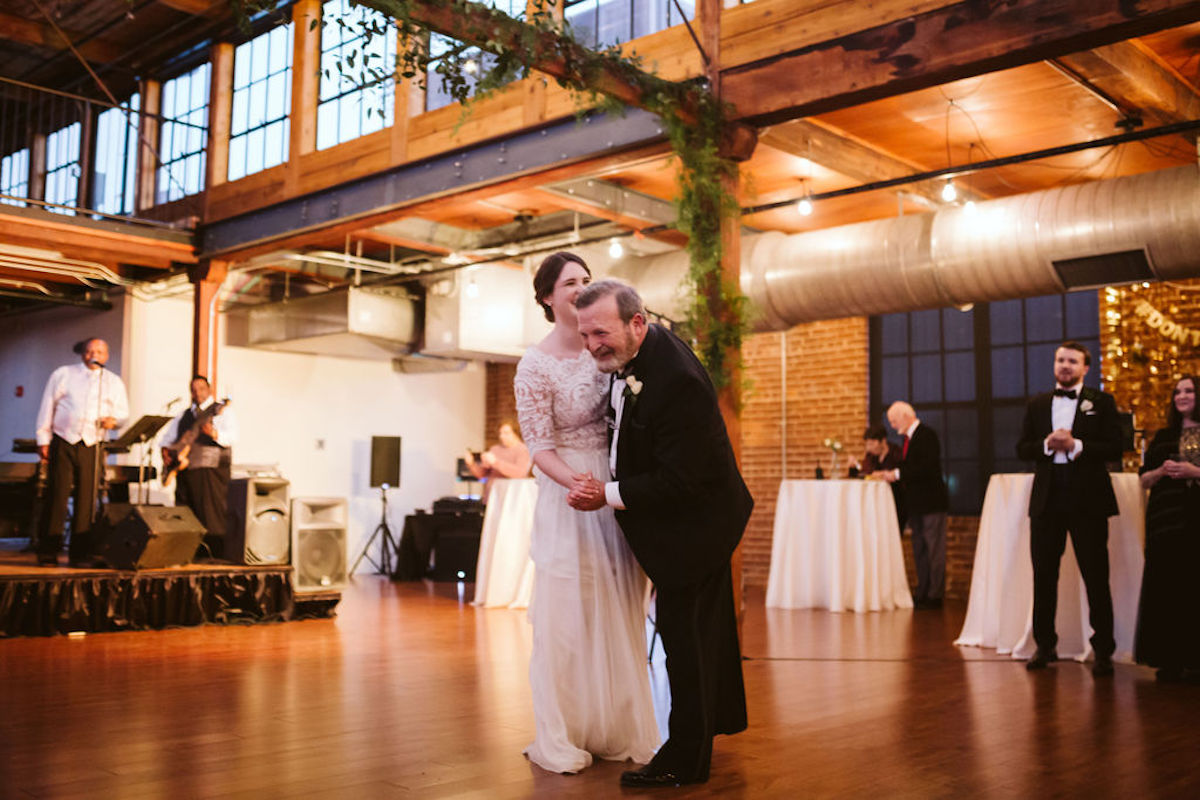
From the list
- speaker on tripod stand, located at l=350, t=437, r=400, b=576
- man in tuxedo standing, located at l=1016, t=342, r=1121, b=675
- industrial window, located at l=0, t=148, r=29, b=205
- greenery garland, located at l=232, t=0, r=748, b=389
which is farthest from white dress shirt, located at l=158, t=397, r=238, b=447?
industrial window, located at l=0, t=148, r=29, b=205

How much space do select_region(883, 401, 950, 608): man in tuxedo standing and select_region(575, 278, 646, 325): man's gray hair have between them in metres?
6.45

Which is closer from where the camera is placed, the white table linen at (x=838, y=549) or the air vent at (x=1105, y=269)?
the air vent at (x=1105, y=269)

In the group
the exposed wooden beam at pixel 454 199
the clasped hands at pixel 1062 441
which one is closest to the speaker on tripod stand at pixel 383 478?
the exposed wooden beam at pixel 454 199

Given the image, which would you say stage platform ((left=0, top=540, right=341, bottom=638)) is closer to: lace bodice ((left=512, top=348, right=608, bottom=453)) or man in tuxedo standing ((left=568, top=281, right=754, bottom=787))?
lace bodice ((left=512, top=348, right=608, bottom=453))

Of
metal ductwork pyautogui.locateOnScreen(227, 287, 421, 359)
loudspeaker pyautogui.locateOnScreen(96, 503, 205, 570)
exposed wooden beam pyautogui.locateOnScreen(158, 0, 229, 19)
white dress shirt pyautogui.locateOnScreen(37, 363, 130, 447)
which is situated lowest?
loudspeaker pyautogui.locateOnScreen(96, 503, 205, 570)

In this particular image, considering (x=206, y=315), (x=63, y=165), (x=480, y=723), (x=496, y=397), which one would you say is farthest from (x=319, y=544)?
(x=63, y=165)

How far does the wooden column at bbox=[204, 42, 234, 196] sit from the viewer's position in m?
10.3

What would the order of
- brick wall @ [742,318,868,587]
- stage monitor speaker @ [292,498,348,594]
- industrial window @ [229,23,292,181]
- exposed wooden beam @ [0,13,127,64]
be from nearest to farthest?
stage monitor speaker @ [292,498,348,594] < industrial window @ [229,23,292,181] < brick wall @ [742,318,868,587] < exposed wooden beam @ [0,13,127,64]

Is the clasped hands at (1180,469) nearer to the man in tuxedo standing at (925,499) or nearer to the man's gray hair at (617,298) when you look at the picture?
the man's gray hair at (617,298)

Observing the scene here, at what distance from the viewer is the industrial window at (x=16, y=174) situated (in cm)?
1377

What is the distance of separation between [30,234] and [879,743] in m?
8.39

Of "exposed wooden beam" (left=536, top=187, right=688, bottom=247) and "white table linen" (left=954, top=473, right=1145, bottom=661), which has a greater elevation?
"exposed wooden beam" (left=536, top=187, right=688, bottom=247)

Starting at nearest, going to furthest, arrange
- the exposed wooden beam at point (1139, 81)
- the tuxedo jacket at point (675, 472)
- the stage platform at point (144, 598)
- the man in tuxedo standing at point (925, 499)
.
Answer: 1. the tuxedo jacket at point (675, 472)
2. the exposed wooden beam at point (1139, 81)
3. the stage platform at point (144, 598)
4. the man in tuxedo standing at point (925, 499)

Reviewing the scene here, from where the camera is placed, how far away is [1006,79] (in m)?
6.44
